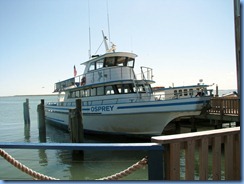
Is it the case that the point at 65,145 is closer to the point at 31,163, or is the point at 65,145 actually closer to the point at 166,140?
the point at 166,140

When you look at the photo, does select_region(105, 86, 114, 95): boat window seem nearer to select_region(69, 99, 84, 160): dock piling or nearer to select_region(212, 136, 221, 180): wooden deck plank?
select_region(69, 99, 84, 160): dock piling

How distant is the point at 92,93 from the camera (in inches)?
535

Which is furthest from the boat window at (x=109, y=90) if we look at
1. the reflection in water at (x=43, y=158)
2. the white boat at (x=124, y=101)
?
the reflection in water at (x=43, y=158)

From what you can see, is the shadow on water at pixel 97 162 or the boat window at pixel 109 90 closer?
the shadow on water at pixel 97 162

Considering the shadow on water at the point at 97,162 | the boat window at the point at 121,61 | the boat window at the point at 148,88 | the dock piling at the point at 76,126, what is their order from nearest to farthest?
the shadow on water at the point at 97,162 → the dock piling at the point at 76,126 → the boat window at the point at 148,88 → the boat window at the point at 121,61

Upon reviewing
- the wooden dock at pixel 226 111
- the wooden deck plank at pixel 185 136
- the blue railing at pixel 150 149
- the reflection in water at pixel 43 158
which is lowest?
the reflection in water at pixel 43 158

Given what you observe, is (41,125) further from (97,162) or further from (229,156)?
(229,156)

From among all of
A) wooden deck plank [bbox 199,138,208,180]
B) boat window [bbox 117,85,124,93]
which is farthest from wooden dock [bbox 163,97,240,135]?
wooden deck plank [bbox 199,138,208,180]

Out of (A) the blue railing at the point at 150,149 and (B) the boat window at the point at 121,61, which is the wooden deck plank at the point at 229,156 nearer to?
(A) the blue railing at the point at 150,149

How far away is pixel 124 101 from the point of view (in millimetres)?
12094

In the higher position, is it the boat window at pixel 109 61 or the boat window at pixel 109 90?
the boat window at pixel 109 61

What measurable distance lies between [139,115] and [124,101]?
4.93 ft

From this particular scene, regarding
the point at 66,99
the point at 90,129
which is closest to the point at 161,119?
the point at 90,129

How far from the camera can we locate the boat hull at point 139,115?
1023 centimetres
